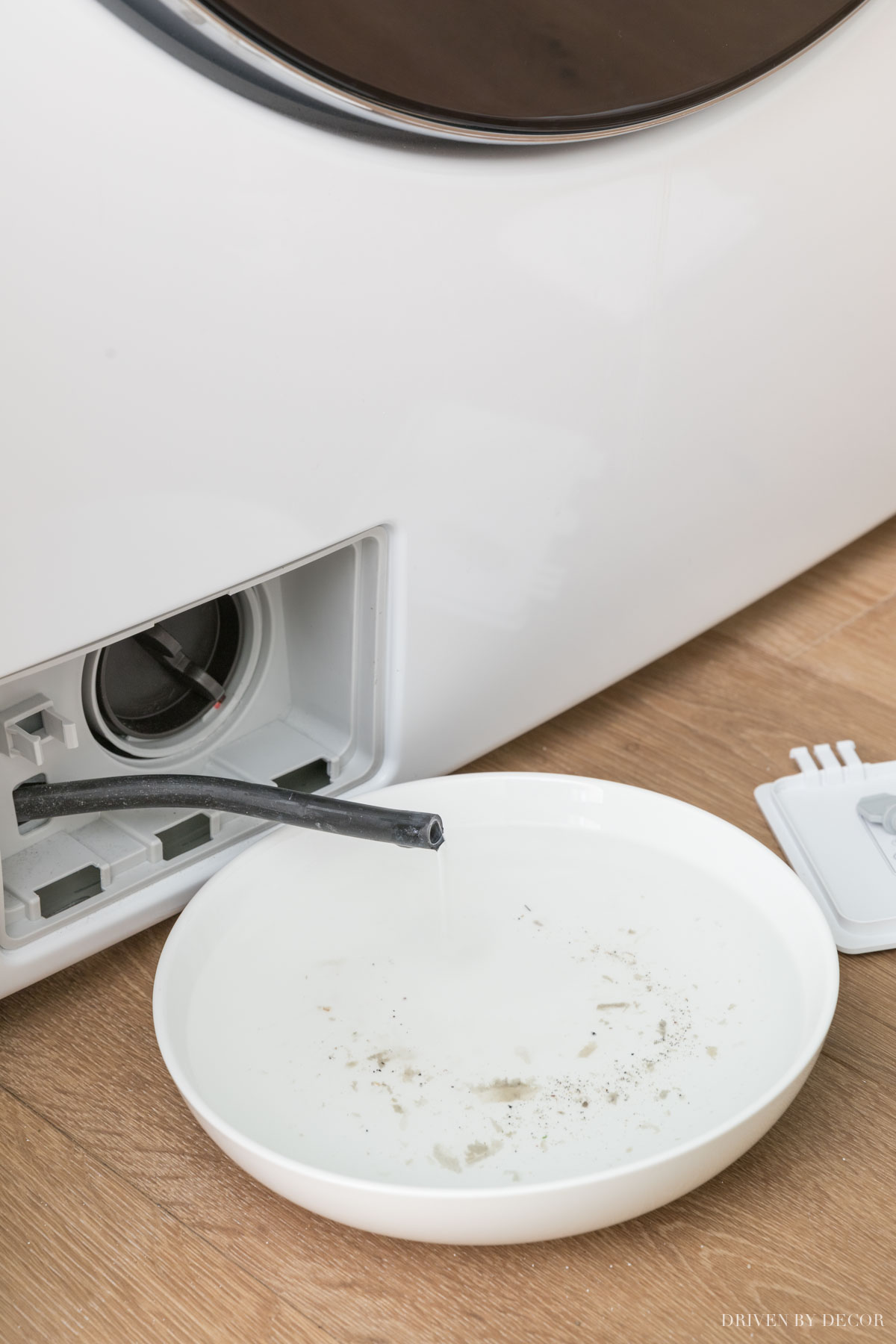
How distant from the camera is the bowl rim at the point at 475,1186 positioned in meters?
0.43

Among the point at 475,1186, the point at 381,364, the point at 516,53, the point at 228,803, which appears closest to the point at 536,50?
the point at 516,53

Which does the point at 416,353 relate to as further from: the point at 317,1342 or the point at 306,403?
the point at 317,1342

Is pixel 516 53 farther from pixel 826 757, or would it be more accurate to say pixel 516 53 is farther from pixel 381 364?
pixel 826 757

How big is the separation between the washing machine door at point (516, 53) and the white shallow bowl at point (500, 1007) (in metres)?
0.32

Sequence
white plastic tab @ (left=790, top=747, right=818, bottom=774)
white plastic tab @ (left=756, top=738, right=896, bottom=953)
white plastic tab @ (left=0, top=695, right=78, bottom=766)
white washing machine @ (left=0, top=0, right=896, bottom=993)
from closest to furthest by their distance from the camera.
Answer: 1. white washing machine @ (left=0, top=0, right=896, bottom=993)
2. white plastic tab @ (left=0, top=695, right=78, bottom=766)
3. white plastic tab @ (left=756, top=738, right=896, bottom=953)
4. white plastic tab @ (left=790, top=747, right=818, bottom=774)

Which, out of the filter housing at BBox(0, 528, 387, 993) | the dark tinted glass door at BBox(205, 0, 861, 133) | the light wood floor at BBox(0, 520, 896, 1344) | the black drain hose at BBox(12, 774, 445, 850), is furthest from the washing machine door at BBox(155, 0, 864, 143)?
the light wood floor at BBox(0, 520, 896, 1344)

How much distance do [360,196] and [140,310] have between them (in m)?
0.11

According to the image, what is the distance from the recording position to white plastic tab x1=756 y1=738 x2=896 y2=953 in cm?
64

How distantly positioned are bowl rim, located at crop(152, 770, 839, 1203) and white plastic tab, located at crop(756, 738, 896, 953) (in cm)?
9

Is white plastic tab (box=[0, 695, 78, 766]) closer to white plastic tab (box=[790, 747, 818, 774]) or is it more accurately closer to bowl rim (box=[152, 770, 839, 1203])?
bowl rim (box=[152, 770, 839, 1203])

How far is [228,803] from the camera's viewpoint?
570 mm

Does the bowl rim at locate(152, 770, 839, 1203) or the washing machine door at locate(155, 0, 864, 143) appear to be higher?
the washing machine door at locate(155, 0, 864, 143)

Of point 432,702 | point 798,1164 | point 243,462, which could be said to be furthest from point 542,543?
point 798,1164

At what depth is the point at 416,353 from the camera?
539 millimetres
